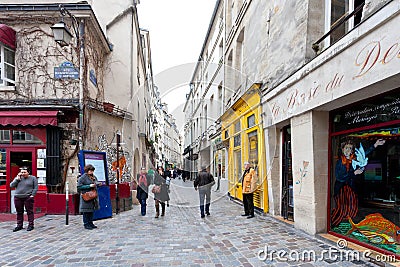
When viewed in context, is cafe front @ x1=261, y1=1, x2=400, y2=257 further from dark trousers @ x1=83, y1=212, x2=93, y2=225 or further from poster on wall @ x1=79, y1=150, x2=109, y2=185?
poster on wall @ x1=79, y1=150, x2=109, y2=185

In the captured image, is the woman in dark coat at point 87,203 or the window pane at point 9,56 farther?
the window pane at point 9,56

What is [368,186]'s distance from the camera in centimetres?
453

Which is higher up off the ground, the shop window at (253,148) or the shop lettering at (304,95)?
the shop lettering at (304,95)

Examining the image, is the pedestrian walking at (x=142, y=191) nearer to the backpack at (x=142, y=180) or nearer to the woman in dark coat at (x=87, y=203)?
the backpack at (x=142, y=180)

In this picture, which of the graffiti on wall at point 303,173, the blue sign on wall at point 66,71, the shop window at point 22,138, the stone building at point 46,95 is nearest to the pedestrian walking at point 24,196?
the stone building at point 46,95

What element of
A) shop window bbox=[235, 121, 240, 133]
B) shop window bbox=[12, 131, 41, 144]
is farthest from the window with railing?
shop window bbox=[12, 131, 41, 144]

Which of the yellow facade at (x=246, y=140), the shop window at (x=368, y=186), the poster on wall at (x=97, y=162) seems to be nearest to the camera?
the shop window at (x=368, y=186)

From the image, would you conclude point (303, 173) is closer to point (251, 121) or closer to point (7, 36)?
point (251, 121)

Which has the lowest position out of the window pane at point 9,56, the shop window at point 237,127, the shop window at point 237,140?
the shop window at point 237,140

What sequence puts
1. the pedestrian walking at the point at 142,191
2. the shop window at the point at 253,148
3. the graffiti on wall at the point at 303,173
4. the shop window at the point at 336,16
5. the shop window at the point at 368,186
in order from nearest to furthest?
the shop window at the point at 368,186, the shop window at the point at 336,16, the graffiti on wall at the point at 303,173, the pedestrian walking at the point at 142,191, the shop window at the point at 253,148

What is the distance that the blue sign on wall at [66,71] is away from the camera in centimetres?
867

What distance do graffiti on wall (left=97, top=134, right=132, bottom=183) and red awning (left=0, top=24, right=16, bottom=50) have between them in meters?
3.85

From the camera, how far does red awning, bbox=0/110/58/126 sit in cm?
770

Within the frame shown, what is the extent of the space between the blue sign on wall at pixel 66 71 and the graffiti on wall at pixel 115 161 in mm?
2236
